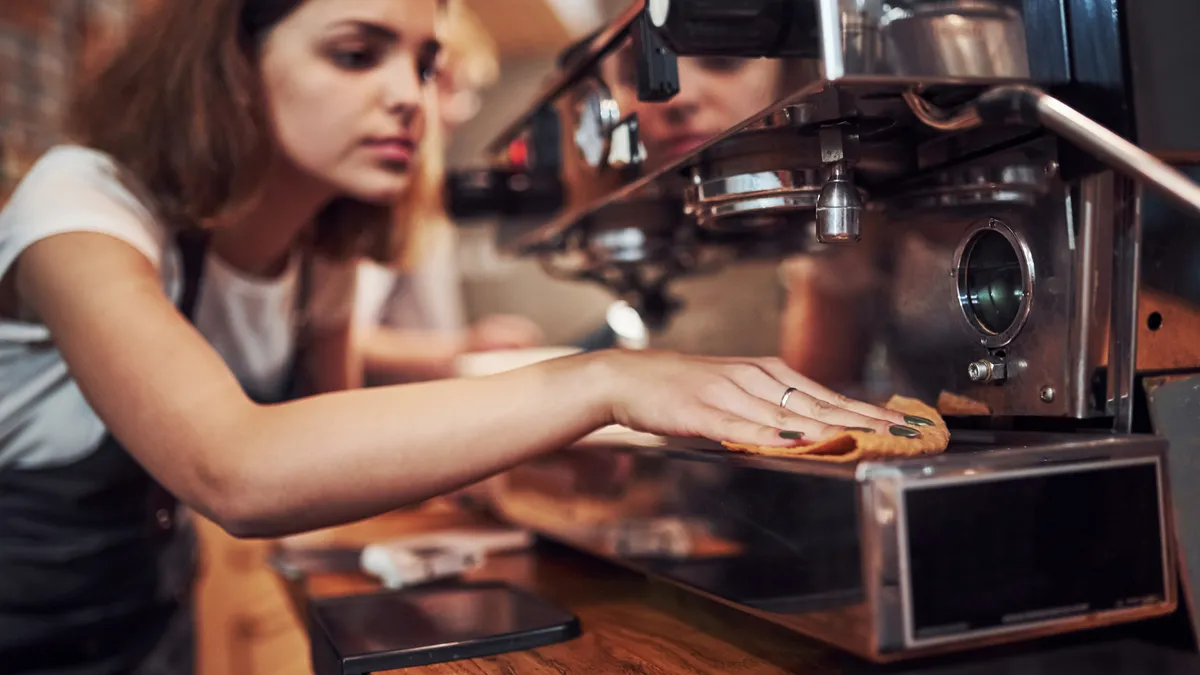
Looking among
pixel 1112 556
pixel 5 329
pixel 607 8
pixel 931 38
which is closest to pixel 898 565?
pixel 1112 556

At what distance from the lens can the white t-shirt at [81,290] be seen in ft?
2.12

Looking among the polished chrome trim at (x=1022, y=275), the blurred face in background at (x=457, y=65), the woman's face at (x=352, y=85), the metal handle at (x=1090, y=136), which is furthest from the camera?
the blurred face in background at (x=457, y=65)

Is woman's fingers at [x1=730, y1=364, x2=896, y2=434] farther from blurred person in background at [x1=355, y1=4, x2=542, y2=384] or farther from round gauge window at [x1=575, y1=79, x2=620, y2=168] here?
blurred person in background at [x1=355, y1=4, x2=542, y2=384]

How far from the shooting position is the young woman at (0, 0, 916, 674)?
47cm

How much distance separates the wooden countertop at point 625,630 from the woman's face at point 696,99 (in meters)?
0.27

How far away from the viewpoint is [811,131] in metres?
0.47

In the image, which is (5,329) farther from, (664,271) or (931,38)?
(931,38)

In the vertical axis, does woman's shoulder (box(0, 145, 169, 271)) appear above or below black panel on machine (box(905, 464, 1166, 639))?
above

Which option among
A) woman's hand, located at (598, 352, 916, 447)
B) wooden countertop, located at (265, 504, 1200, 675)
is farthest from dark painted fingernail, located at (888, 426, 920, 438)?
wooden countertop, located at (265, 504, 1200, 675)

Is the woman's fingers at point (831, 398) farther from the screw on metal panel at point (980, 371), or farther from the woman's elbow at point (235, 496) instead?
the woman's elbow at point (235, 496)

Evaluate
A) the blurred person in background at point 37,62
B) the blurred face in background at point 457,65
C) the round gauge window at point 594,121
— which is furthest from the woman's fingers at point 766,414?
the blurred person in background at point 37,62

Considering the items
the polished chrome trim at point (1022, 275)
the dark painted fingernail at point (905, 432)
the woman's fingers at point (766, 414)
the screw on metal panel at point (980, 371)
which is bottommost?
the dark painted fingernail at point (905, 432)

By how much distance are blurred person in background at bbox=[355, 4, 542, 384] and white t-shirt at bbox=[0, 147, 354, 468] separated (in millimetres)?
237

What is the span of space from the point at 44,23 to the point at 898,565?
74.1 inches
